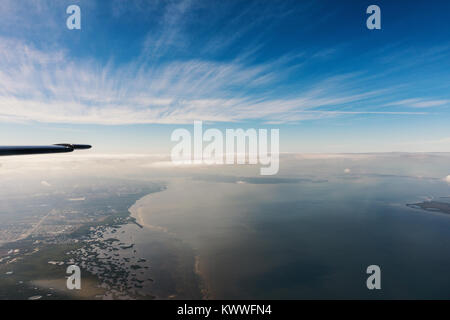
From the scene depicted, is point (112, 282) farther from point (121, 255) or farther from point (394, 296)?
point (394, 296)

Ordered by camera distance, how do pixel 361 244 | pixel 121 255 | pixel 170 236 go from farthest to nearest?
pixel 170 236 → pixel 361 244 → pixel 121 255

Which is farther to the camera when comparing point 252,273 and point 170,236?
point 170,236

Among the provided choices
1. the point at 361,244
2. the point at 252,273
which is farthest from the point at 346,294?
the point at 361,244
